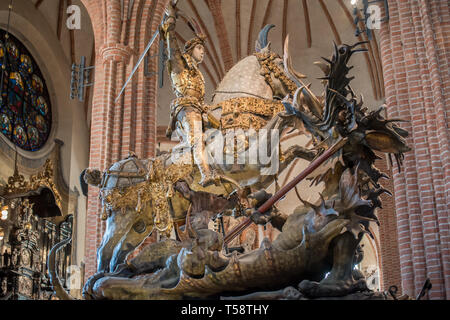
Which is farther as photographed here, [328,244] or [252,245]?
[252,245]

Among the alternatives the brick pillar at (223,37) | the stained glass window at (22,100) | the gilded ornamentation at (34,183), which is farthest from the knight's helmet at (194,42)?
the brick pillar at (223,37)

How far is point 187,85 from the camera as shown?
612 centimetres

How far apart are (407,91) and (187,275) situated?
11.6 feet

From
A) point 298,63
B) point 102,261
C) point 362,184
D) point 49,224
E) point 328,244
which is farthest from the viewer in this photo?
point 298,63

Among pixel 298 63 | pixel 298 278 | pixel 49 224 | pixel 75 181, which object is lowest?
pixel 298 278

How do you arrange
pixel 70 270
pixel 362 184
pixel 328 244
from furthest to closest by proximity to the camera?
pixel 70 270 < pixel 362 184 < pixel 328 244

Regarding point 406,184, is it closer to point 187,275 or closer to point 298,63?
point 187,275

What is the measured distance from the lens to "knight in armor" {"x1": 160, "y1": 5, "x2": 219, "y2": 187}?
5918 millimetres

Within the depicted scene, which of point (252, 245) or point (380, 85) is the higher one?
point (380, 85)

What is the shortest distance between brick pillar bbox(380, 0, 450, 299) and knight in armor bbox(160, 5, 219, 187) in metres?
2.13

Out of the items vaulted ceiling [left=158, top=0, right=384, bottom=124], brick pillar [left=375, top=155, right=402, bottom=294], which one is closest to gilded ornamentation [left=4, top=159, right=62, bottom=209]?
vaulted ceiling [left=158, top=0, right=384, bottom=124]

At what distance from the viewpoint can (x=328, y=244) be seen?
432 centimetres

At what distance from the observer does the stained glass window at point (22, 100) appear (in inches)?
519

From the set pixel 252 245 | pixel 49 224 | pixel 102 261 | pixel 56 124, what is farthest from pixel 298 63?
pixel 102 261
